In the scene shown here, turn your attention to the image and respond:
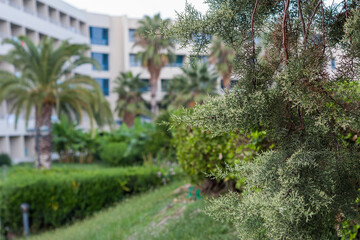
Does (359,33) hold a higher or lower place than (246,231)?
higher

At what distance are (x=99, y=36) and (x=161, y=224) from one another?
3952cm

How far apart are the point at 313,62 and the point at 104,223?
7246mm

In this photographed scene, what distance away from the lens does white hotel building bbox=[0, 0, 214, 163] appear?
85.5ft

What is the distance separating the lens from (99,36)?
43.2 m

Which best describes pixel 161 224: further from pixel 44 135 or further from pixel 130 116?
pixel 130 116

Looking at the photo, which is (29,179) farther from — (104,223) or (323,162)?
(323,162)

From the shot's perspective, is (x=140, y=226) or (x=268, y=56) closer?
(x=268, y=56)

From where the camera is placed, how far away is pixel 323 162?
5.95 ft

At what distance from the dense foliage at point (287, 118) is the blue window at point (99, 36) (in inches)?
1684

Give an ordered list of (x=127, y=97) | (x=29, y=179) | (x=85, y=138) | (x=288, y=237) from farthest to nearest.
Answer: (x=127, y=97) < (x=85, y=138) < (x=29, y=179) < (x=288, y=237)

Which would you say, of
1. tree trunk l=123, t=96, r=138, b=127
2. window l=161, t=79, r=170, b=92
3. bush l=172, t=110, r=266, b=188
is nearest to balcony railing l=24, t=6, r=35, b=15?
tree trunk l=123, t=96, r=138, b=127

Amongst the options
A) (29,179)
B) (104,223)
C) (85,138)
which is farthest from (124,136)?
(104,223)

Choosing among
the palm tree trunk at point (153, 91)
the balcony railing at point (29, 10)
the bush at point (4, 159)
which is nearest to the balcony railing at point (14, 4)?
the balcony railing at point (29, 10)

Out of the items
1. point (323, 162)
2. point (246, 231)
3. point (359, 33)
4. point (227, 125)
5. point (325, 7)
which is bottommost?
point (246, 231)
